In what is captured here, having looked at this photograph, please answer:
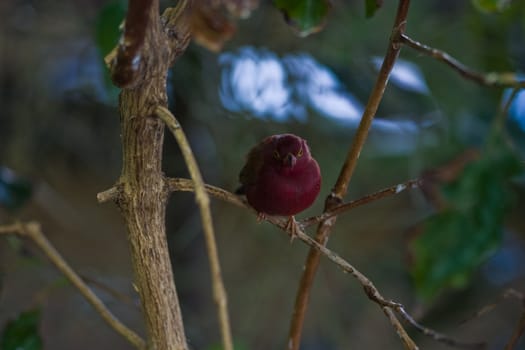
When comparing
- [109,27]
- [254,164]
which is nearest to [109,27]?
[109,27]

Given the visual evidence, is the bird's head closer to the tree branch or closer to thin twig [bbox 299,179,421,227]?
thin twig [bbox 299,179,421,227]

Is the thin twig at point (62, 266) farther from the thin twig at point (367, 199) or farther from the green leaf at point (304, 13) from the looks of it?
the green leaf at point (304, 13)

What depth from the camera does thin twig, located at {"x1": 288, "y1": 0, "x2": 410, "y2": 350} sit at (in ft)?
1.97

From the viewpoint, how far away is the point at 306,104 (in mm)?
1670

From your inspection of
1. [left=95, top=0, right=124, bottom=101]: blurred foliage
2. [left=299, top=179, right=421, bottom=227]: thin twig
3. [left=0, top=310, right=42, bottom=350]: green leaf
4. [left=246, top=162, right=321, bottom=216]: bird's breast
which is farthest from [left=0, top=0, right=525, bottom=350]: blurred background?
[left=299, top=179, right=421, bottom=227]: thin twig

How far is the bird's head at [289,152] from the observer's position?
77 cm

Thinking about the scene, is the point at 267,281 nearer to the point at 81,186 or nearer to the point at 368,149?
the point at 368,149

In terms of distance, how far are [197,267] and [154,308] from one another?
125cm

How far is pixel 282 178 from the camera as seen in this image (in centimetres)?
71

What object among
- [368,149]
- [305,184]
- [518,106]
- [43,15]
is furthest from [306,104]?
[305,184]

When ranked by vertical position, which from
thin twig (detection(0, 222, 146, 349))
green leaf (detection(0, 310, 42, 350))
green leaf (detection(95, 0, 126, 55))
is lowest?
green leaf (detection(0, 310, 42, 350))

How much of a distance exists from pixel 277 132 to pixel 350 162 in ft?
3.47

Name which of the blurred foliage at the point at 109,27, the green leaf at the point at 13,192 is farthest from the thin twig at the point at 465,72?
the green leaf at the point at 13,192

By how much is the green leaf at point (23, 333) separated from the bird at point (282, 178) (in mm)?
366
